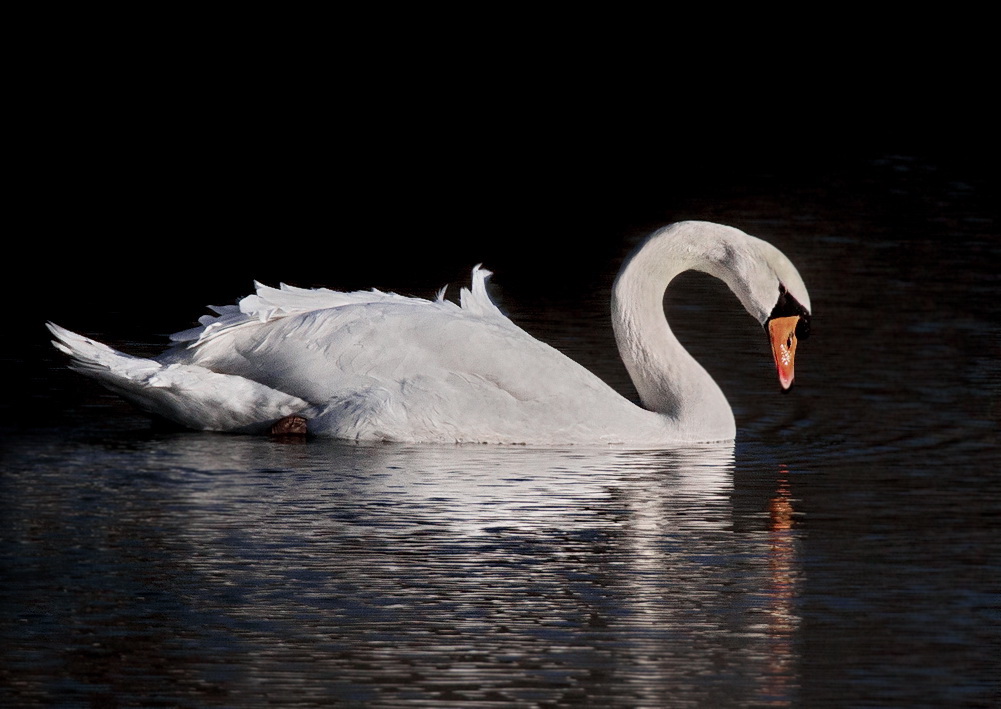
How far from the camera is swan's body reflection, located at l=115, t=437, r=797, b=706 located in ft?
19.7

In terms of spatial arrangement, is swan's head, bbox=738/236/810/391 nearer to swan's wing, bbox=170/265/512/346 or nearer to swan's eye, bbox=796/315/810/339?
swan's eye, bbox=796/315/810/339

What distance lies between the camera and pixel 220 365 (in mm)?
10156

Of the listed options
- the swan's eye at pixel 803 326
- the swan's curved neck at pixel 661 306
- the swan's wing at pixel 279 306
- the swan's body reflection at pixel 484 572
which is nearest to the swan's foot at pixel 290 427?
the swan's body reflection at pixel 484 572

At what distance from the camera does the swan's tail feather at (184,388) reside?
32.5ft

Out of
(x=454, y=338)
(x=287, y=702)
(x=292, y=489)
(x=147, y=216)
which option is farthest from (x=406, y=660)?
(x=147, y=216)

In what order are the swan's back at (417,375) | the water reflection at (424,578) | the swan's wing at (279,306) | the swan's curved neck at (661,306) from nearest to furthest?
the water reflection at (424,578) < the swan's back at (417,375) < the swan's wing at (279,306) < the swan's curved neck at (661,306)

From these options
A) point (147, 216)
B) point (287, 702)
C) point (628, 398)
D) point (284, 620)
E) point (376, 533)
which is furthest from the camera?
point (147, 216)

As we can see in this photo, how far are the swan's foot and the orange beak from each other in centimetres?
213

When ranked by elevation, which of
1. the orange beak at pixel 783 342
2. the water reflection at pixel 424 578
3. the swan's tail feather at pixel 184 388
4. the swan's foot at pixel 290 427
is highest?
the orange beak at pixel 783 342

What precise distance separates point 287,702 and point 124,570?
166 cm

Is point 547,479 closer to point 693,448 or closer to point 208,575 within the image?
point 693,448

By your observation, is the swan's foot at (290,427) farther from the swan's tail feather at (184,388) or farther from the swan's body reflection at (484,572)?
the swan's body reflection at (484,572)

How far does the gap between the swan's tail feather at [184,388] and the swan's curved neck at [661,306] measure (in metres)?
1.55

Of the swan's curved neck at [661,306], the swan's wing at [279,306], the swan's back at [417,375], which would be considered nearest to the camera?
the swan's back at [417,375]
